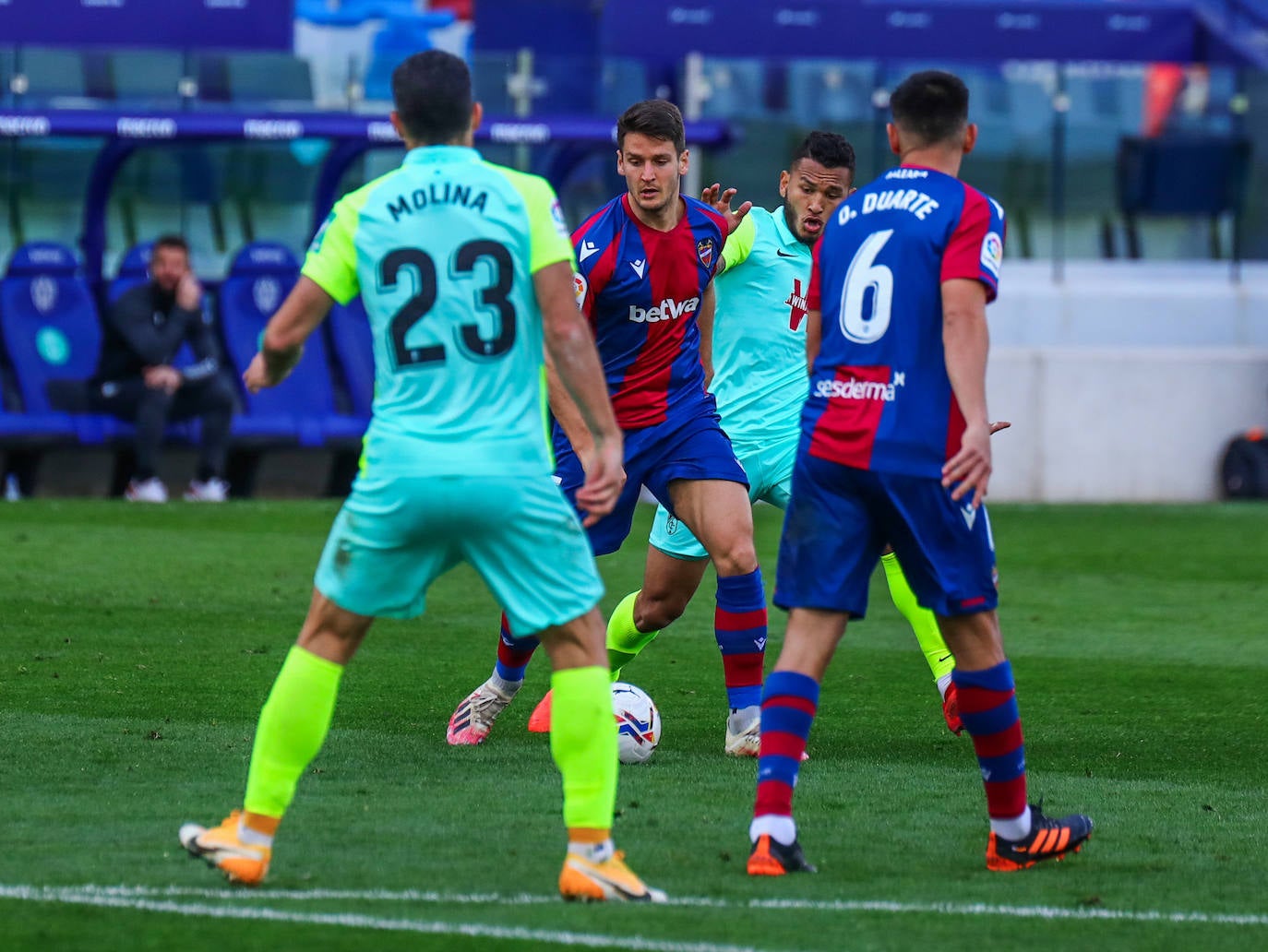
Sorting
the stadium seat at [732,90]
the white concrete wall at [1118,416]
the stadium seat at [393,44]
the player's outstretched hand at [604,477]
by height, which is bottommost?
the white concrete wall at [1118,416]

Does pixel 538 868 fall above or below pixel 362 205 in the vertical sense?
below

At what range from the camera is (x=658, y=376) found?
6734 millimetres

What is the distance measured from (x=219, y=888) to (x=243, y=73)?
1256 cm

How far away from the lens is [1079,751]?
6945 millimetres

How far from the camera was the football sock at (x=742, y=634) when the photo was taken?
6703mm

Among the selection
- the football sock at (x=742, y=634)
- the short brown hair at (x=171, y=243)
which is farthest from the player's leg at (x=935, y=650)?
the short brown hair at (x=171, y=243)

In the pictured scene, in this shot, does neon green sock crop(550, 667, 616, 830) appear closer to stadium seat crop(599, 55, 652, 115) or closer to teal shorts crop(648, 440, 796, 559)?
teal shorts crop(648, 440, 796, 559)

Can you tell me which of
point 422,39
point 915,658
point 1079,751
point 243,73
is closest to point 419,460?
point 1079,751

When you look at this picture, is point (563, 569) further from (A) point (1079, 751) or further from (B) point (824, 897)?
(A) point (1079, 751)

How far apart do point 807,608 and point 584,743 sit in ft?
2.39

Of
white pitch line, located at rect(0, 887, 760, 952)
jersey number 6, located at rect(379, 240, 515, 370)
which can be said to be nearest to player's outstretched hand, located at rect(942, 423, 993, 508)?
jersey number 6, located at rect(379, 240, 515, 370)

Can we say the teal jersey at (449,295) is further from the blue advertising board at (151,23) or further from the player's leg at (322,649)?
the blue advertising board at (151,23)

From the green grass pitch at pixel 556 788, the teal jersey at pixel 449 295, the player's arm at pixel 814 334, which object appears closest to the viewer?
the green grass pitch at pixel 556 788

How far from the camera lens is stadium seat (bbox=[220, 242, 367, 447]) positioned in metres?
15.8
